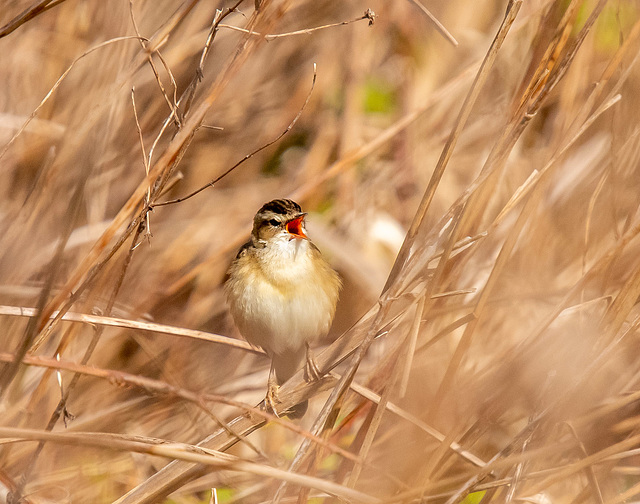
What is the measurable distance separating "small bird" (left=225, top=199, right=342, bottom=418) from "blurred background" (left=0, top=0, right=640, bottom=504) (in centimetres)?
16

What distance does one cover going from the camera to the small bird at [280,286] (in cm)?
310

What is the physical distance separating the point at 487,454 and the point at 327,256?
1374 millimetres

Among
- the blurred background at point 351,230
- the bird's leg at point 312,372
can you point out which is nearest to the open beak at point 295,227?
the blurred background at point 351,230

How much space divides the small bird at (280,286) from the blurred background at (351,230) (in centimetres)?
16

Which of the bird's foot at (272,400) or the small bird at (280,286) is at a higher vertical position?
the small bird at (280,286)

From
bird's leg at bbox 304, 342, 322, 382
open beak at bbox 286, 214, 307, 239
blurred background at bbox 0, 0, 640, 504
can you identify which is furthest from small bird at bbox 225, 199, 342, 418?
bird's leg at bbox 304, 342, 322, 382

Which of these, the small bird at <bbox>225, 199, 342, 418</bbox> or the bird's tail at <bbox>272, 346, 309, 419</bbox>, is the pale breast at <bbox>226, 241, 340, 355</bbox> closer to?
the small bird at <bbox>225, 199, 342, 418</bbox>

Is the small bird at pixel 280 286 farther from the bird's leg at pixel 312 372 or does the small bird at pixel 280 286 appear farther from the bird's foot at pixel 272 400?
the bird's leg at pixel 312 372

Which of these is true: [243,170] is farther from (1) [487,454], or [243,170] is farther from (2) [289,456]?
(1) [487,454]

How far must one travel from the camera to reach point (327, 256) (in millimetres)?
3617

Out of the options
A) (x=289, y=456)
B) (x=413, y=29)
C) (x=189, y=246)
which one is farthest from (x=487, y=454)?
(x=413, y=29)

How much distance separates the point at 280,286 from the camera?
10.2 feet

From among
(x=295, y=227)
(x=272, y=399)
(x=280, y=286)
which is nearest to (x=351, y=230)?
(x=295, y=227)

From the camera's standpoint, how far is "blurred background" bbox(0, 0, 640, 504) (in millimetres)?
1917
